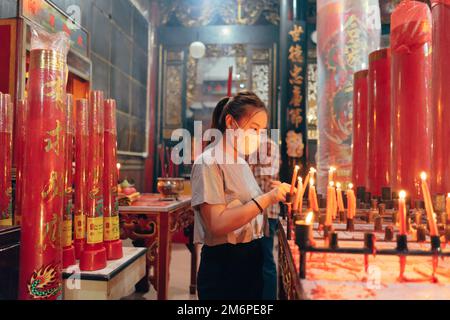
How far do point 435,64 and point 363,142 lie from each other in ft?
2.70

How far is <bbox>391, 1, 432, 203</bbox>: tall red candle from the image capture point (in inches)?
61.4

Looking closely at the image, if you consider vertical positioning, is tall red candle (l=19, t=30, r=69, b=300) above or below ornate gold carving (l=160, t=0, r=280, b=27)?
below

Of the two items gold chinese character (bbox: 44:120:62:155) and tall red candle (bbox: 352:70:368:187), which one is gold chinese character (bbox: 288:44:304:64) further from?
gold chinese character (bbox: 44:120:62:155)

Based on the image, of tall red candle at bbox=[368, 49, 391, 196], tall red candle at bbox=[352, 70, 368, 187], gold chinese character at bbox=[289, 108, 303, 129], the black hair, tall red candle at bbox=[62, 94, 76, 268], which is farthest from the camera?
gold chinese character at bbox=[289, 108, 303, 129]

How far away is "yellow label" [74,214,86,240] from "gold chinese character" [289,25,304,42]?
3.69 m

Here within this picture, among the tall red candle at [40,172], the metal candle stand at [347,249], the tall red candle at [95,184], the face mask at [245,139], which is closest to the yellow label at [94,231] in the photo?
the tall red candle at [95,184]

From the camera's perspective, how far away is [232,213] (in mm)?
1296

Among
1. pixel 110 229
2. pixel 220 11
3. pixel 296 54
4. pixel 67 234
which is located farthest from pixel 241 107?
pixel 220 11

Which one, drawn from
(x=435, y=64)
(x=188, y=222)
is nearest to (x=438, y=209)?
(x=435, y=64)

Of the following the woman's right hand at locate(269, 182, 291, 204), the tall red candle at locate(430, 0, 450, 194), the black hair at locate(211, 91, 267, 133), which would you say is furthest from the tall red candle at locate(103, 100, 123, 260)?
the tall red candle at locate(430, 0, 450, 194)

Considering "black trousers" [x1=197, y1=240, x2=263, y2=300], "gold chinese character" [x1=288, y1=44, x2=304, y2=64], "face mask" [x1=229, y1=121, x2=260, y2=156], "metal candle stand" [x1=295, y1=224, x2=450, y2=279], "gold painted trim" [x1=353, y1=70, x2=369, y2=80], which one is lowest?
"black trousers" [x1=197, y1=240, x2=263, y2=300]

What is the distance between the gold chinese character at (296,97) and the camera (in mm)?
4301

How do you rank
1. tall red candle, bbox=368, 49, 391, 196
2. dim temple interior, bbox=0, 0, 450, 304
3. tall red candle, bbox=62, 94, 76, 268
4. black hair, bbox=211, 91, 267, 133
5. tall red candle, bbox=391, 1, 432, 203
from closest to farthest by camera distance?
dim temple interior, bbox=0, 0, 450, 304
tall red candle, bbox=62, 94, 76, 268
black hair, bbox=211, 91, 267, 133
tall red candle, bbox=391, 1, 432, 203
tall red candle, bbox=368, 49, 391, 196
